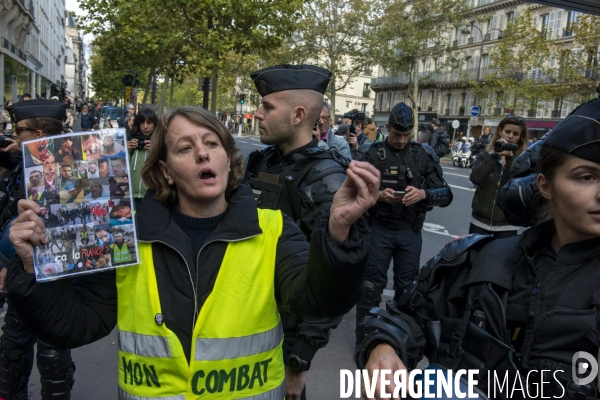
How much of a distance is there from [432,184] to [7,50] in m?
25.8

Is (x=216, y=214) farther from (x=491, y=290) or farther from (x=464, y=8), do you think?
(x=464, y=8)

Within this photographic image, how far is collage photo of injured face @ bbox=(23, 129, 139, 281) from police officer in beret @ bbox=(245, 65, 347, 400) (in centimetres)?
104

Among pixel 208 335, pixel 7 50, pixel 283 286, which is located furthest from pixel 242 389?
pixel 7 50

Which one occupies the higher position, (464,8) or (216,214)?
(464,8)

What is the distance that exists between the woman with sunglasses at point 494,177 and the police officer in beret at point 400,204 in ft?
1.72

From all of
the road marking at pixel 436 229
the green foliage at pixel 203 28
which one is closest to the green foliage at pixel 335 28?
the green foliage at pixel 203 28

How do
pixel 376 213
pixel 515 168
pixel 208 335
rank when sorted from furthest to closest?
pixel 376 213
pixel 515 168
pixel 208 335

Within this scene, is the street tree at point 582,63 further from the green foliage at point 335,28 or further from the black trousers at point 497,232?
the black trousers at point 497,232

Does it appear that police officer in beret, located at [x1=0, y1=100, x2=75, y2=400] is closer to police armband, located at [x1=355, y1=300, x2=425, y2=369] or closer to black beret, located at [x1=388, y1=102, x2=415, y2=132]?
police armband, located at [x1=355, y1=300, x2=425, y2=369]

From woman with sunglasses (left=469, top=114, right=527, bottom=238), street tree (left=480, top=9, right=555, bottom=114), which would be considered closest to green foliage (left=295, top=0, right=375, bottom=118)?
street tree (left=480, top=9, right=555, bottom=114)

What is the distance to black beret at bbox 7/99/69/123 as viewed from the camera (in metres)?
3.32

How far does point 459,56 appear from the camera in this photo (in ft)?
176

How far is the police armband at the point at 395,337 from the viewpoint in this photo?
170cm

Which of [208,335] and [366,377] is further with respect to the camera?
[208,335]
